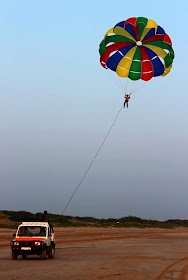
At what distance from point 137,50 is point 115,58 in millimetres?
1590

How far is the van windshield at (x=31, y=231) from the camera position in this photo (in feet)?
78.6

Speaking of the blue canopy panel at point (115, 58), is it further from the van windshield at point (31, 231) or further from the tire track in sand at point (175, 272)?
the tire track in sand at point (175, 272)

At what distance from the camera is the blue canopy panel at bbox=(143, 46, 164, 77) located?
34562mm

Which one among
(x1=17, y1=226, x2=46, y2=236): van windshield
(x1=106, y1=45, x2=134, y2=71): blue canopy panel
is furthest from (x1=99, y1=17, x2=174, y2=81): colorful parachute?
(x1=17, y1=226, x2=46, y2=236): van windshield

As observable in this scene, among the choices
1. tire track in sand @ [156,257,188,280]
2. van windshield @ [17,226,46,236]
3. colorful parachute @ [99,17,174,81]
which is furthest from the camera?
colorful parachute @ [99,17,174,81]

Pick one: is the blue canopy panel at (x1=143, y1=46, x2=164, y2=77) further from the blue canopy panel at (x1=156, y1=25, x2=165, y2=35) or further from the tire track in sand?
the tire track in sand

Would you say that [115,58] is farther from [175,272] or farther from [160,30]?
[175,272]

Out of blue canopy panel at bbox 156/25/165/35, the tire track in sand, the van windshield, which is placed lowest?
the tire track in sand

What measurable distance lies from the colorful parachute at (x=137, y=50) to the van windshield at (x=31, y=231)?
14.2 m

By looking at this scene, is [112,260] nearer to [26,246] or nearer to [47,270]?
[26,246]

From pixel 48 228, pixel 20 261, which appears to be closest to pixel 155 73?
pixel 48 228

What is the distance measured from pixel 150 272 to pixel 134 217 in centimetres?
6401

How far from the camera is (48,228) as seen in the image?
24.4 m

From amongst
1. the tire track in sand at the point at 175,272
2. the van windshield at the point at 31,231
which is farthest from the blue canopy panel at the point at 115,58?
the tire track in sand at the point at 175,272
